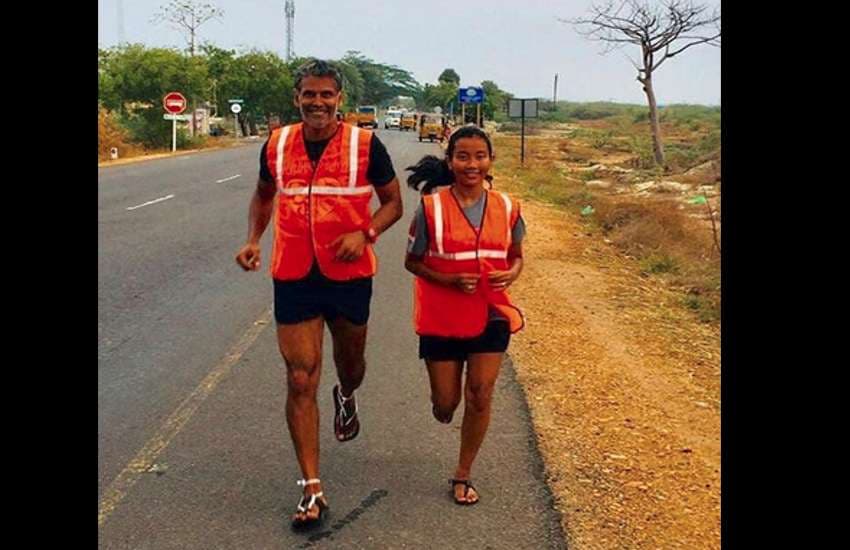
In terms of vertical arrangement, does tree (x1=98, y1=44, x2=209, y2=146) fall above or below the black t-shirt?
above

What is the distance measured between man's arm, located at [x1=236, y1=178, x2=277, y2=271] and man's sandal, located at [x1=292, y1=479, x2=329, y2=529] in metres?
1.02

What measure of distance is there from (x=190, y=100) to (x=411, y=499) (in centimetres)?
4303

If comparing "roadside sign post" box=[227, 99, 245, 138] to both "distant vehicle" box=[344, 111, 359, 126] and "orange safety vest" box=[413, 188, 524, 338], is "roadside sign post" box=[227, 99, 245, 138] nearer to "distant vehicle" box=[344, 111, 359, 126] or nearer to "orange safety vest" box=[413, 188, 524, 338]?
"distant vehicle" box=[344, 111, 359, 126]

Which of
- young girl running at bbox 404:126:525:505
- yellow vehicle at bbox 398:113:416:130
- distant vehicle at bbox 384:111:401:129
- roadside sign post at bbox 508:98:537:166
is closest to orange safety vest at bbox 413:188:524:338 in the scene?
young girl running at bbox 404:126:525:505

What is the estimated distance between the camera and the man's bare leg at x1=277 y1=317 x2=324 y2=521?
4.09 meters

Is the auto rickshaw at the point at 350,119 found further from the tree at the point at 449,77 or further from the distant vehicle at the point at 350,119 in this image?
the tree at the point at 449,77

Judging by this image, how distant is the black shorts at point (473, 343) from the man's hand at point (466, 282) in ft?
0.80

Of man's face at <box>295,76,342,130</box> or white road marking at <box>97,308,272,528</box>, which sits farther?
white road marking at <box>97,308,272,528</box>

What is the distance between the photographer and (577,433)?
528cm

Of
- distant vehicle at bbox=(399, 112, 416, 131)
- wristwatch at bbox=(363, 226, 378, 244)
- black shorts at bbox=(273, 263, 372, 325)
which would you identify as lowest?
black shorts at bbox=(273, 263, 372, 325)

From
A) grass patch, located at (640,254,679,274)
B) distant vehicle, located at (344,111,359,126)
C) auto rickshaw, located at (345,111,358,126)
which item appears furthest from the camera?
grass patch, located at (640,254,679,274)

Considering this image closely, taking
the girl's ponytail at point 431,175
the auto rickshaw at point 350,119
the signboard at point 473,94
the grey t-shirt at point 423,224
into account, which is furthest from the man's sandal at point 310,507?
the signboard at point 473,94

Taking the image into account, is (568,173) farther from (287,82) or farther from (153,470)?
(287,82)

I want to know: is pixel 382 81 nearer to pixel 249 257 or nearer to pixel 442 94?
pixel 442 94
